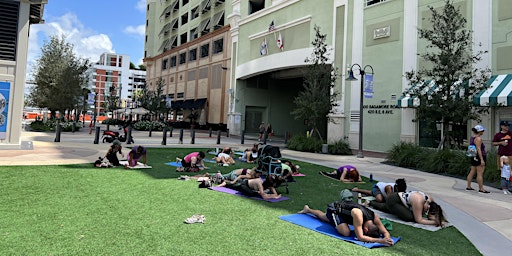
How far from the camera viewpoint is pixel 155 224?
205 inches

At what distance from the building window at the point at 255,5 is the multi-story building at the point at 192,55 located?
469 centimetres

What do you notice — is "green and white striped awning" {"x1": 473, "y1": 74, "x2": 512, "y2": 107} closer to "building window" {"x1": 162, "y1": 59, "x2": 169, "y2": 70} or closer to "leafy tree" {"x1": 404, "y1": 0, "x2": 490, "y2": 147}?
"leafy tree" {"x1": 404, "y1": 0, "x2": 490, "y2": 147}

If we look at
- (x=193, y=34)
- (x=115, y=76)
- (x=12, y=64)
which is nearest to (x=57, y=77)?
(x=12, y=64)

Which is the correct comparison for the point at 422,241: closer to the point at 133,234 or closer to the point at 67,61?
the point at 133,234

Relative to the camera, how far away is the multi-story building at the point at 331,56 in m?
17.4

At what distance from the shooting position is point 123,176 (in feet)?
30.6

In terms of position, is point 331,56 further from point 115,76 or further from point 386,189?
point 115,76

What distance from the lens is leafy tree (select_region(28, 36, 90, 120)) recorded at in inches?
1096

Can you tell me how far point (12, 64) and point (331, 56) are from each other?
19057mm

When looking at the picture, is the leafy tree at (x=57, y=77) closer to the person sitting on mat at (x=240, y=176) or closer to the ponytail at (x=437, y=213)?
the person sitting on mat at (x=240, y=176)

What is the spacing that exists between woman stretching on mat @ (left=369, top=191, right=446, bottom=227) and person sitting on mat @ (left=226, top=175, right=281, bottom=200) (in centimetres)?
251

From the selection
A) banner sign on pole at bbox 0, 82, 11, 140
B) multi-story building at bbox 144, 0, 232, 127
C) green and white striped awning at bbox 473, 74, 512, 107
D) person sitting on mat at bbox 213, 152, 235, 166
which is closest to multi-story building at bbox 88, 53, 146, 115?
multi-story building at bbox 144, 0, 232, 127

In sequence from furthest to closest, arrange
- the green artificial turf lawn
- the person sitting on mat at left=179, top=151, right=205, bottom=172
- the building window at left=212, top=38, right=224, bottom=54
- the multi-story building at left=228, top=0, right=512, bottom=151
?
1. the building window at left=212, top=38, right=224, bottom=54
2. the multi-story building at left=228, top=0, right=512, bottom=151
3. the person sitting on mat at left=179, top=151, right=205, bottom=172
4. the green artificial turf lawn

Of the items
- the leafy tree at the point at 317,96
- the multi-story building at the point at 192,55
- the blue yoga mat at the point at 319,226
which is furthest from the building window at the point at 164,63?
the blue yoga mat at the point at 319,226
